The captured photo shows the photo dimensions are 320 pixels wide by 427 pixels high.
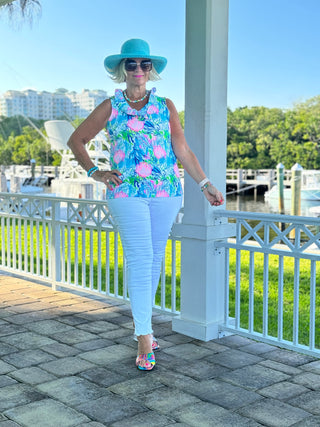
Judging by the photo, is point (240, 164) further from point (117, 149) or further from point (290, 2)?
point (117, 149)

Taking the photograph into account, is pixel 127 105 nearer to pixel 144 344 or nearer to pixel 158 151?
pixel 158 151

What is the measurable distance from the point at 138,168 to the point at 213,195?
453 mm

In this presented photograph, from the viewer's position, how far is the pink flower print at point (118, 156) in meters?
2.96

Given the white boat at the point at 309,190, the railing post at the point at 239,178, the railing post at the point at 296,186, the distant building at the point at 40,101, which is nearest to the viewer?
the railing post at the point at 296,186

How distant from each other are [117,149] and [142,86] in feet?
1.12

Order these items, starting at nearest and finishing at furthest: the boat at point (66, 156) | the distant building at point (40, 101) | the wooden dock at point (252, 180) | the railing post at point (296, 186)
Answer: the railing post at point (296, 186) < the boat at point (66, 156) < the wooden dock at point (252, 180) < the distant building at point (40, 101)

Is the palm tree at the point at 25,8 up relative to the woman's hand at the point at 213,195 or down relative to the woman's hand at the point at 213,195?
up

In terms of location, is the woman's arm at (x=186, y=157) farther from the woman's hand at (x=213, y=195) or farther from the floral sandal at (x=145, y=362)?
the floral sandal at (x=145, y=362)

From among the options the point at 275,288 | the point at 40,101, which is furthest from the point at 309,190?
the point at 40,101

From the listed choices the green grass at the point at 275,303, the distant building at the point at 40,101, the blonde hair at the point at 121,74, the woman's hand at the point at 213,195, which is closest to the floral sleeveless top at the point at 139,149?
the blonde hair at the point at 121,74

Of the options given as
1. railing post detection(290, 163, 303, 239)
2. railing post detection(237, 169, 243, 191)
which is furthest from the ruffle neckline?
railing post detection(237, 169, 243, 191)

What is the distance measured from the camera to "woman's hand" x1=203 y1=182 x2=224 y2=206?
123 inches

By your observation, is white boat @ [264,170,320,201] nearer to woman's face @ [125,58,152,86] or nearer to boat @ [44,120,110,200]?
boat @ [44,120,110,200]

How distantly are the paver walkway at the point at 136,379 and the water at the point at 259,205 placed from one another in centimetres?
2310
